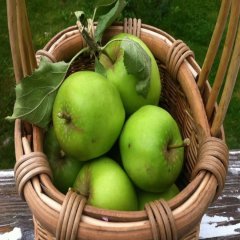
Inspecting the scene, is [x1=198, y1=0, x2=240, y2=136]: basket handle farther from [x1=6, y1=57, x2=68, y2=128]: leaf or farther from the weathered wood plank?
the weathered wood plank

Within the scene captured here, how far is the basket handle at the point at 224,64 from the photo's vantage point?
78cm

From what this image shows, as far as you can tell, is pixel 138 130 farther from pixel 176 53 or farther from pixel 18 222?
pixel 18 222

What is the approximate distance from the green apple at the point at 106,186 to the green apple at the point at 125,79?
14cm

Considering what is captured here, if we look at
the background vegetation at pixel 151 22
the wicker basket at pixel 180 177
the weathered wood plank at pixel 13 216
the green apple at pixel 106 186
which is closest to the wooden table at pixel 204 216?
the weathered wood plank at pixel 13 216

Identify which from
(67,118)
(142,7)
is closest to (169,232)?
(67,118)

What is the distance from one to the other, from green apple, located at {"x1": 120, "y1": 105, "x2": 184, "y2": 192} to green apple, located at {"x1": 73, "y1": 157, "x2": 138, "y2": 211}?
0.08ft

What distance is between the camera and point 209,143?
840 millimetres

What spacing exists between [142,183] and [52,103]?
23cm

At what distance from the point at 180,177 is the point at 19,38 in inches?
17.3

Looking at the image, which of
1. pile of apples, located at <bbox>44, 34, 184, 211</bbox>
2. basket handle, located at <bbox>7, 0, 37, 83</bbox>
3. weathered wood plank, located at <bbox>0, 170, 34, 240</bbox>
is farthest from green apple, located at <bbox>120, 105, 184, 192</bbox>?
weathered wood plank, located at <bbox>0, 170, 34, 240</bbox>

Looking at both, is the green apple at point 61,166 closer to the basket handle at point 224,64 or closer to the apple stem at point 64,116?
the apple stem at point 64,116

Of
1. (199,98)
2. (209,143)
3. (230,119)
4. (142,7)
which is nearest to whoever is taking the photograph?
(209,143)

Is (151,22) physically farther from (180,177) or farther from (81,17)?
(180,177)

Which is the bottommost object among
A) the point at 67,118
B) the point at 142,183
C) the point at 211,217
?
the point at 211,217
